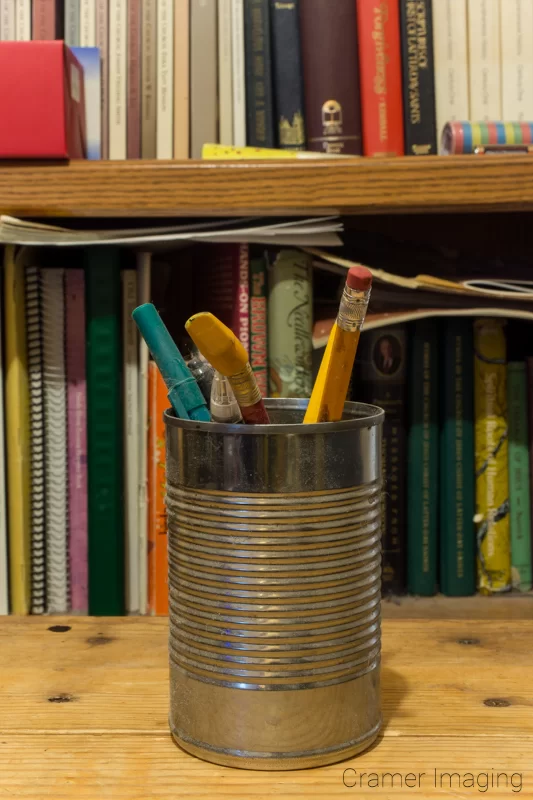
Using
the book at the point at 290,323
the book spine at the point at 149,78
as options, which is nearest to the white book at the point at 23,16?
the book spine at the point at 149,78

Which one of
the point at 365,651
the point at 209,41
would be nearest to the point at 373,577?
the point at 365,651

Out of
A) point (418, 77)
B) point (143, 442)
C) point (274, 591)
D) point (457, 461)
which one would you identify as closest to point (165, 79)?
point (418, 77)

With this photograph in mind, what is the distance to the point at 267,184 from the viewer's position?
690 millimetres

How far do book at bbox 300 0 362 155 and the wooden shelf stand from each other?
12 centimetres

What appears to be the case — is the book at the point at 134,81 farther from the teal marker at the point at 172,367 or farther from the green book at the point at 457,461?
the teal marker at the point at 172,367

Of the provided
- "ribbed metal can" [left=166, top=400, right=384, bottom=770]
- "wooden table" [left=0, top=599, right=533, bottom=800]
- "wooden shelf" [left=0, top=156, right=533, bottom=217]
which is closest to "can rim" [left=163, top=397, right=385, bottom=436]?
"ribbed metal can" [left=166, top=400, right=384, bottom=770]

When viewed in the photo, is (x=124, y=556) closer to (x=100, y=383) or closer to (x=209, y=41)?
(x=100, y=383)

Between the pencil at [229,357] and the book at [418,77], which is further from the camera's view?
the book at [418,77]

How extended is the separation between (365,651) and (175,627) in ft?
0.30

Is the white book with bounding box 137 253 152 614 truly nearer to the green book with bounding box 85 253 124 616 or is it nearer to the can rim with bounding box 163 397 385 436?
the green book with bounding box 85 253 124 616

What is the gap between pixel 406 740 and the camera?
42 cm

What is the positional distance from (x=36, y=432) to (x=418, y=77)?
476mm

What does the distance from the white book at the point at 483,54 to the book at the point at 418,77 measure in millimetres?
39

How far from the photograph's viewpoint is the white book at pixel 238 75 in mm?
807
